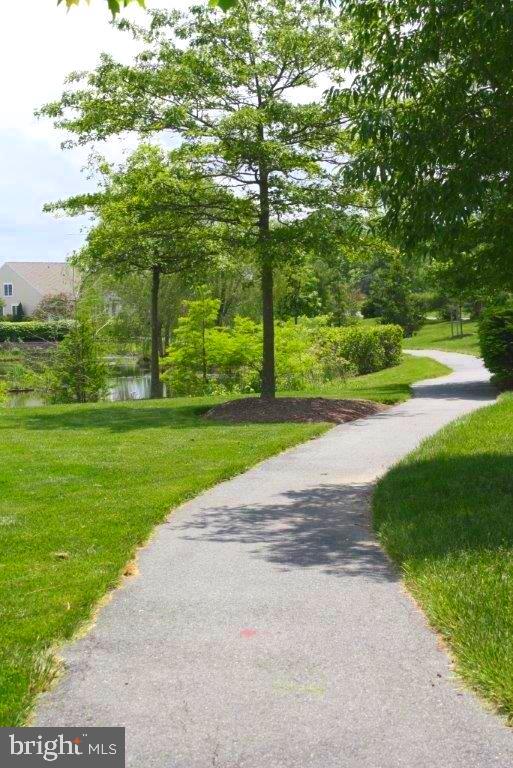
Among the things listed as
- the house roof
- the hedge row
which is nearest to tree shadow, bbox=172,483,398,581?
the hedge row

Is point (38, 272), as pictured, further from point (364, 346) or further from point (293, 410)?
point (293, 410)

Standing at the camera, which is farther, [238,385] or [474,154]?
[238,385]

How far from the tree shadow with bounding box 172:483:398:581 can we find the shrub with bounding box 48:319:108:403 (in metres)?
17.4

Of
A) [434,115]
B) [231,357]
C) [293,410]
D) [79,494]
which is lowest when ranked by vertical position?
[79,494]

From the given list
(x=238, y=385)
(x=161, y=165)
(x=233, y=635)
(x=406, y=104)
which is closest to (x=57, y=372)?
(x=238, y=385)

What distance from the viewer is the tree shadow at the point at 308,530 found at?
6.34 metres

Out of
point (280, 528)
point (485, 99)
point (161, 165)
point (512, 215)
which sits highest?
point (161, 165)

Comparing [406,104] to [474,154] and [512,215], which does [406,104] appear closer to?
[474,154]

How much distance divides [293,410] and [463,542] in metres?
10.4

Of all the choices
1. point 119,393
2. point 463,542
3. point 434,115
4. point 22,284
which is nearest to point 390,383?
point 119,393

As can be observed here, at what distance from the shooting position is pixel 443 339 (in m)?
56.6

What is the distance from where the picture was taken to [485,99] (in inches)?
330

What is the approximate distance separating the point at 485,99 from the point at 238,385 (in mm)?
18110

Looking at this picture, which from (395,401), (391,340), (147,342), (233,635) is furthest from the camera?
(147,342)
